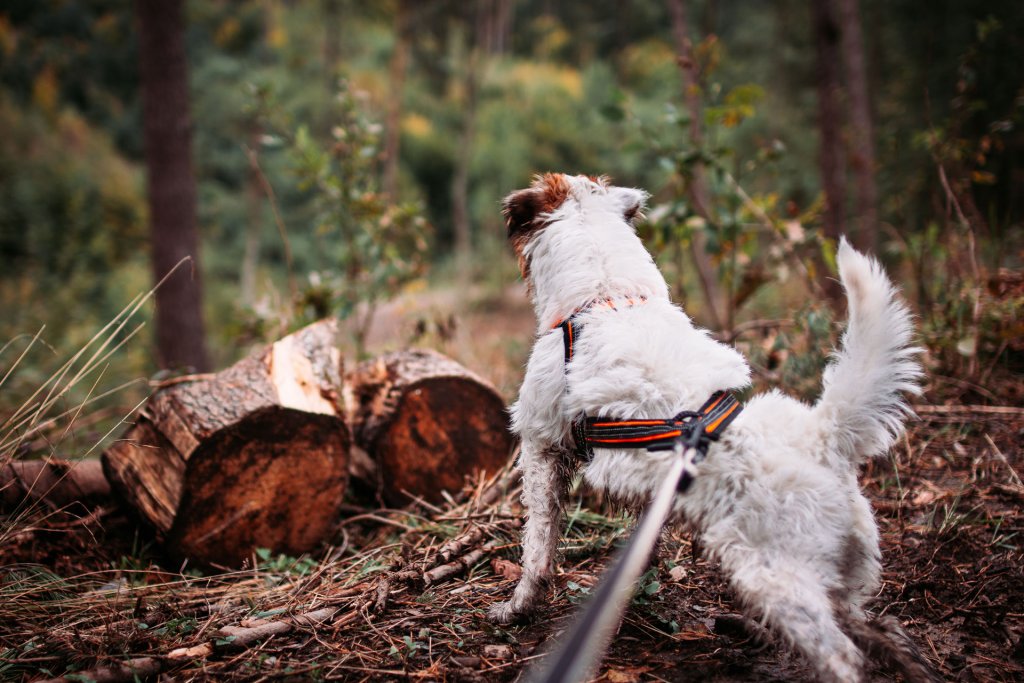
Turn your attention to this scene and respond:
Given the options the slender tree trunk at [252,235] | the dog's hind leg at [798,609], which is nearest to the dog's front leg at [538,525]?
the dog's hind leg at [798,609]

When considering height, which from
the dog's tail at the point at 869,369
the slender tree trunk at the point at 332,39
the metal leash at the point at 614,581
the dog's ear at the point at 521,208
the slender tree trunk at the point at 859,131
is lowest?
the metal leash at the point at 614,581

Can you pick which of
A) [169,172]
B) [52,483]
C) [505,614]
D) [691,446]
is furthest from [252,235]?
[691,446]

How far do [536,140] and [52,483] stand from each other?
22.6 m

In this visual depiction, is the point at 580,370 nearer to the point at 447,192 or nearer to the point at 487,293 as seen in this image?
the point at 487,293

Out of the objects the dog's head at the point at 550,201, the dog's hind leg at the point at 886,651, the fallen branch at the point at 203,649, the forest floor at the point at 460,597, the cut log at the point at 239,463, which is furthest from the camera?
the cut log at the point at 239,463

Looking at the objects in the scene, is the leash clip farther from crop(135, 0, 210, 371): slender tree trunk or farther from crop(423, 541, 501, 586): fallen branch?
crop(135, 0, 210, 371): slender tree trunk

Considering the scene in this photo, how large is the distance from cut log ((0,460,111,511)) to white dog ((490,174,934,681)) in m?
2.13

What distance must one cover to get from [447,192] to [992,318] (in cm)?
2035

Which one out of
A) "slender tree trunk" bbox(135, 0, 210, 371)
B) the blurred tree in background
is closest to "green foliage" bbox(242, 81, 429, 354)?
the blurred tree in background

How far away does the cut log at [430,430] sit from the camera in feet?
11.4

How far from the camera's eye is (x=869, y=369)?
66.3 inches

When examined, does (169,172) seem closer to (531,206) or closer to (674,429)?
(531,206)

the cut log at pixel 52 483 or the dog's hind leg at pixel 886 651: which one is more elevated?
the dog's hind leg at pixel 886 651

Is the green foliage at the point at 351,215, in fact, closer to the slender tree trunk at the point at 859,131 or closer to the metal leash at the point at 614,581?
the metal leash at the point at 614,581
